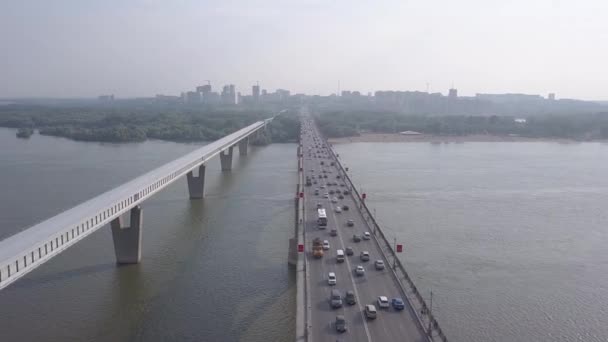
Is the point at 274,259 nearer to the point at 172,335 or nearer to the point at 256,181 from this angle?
the point at 172,335

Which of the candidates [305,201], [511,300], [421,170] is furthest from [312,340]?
[421,170]

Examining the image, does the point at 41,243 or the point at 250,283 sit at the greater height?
the point at 41,243

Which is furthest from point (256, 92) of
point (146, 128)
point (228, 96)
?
point (146, 128)

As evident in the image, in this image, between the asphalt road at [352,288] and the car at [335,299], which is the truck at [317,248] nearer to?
the asphalt road at [352,288]

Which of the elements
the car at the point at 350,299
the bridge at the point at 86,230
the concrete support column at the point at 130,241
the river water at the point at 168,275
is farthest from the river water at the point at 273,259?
the car at the point at 350,299

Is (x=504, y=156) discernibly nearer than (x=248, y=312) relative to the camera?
No

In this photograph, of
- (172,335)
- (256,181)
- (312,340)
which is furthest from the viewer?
(256,181)

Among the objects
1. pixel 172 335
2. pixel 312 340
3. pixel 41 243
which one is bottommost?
pixel 172 335

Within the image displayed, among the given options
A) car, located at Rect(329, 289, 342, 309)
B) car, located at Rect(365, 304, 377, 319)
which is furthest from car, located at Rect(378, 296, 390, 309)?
car, located at Rect(329, 289, 342, 309)
